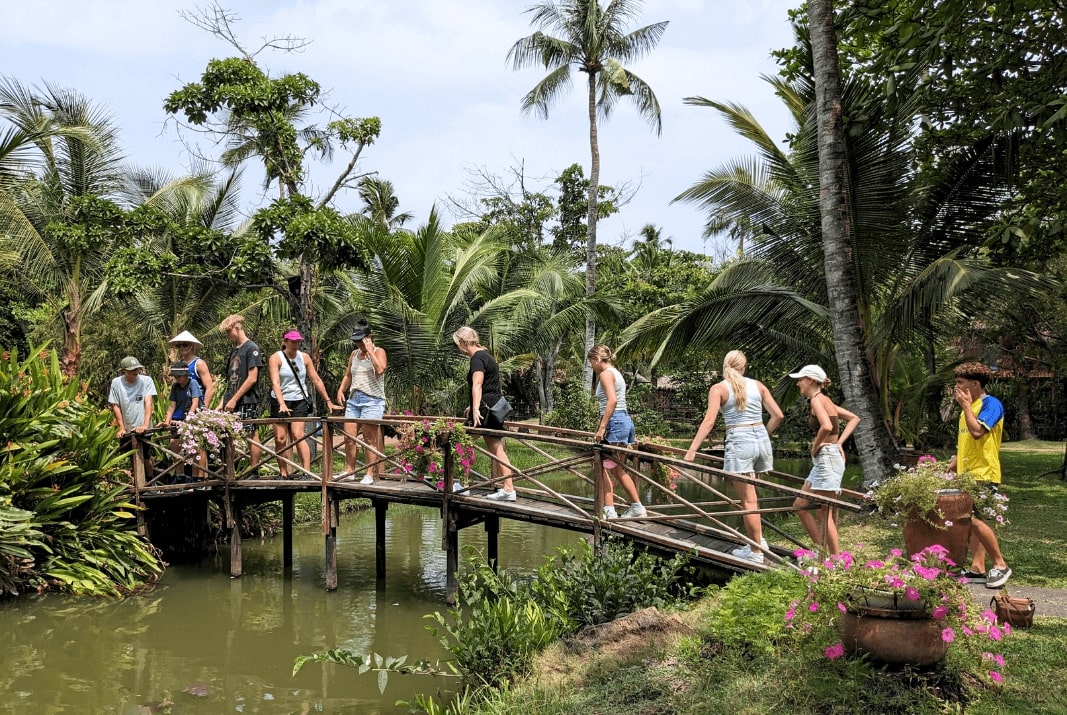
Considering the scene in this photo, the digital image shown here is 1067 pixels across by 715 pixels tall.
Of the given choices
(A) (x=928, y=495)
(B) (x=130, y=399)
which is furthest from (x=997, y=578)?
(B) (x=130, y=399)

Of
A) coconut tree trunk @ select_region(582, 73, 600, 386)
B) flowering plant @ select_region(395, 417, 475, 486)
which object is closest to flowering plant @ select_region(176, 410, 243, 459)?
flowering plant @ select_region(395, 417, 475, 486)

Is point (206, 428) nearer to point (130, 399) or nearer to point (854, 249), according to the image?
point (130, 399)

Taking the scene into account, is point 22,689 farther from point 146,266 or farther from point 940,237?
point 940,237

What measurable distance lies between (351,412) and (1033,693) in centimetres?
757

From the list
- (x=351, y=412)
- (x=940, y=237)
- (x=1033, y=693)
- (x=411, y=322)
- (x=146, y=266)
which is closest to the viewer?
(x=1033, y=693)

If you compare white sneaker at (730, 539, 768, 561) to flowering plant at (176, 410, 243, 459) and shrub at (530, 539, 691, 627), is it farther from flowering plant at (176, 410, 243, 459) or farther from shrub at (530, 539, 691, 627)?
flowering plant at (176, 410, 243, 459)

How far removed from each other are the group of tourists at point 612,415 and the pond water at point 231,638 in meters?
1.54

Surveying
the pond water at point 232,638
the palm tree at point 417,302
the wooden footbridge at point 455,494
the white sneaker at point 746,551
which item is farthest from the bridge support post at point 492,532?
the palm tree at point 417,302

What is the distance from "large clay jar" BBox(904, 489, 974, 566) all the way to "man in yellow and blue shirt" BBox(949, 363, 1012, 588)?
24cm

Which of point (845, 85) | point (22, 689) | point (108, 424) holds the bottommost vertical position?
point (22, 689)

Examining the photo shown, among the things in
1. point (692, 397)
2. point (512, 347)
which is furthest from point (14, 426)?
point (692, 397)

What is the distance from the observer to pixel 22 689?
759 centimetres

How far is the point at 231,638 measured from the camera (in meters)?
9.12

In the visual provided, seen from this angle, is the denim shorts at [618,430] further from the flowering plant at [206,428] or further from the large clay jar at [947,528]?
the flowering plant at [206,428]
